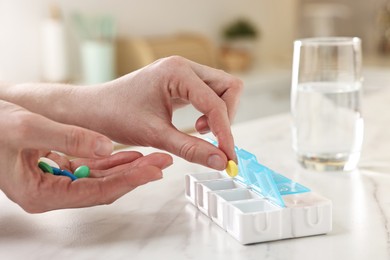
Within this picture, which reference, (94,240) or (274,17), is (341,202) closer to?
(94,240)

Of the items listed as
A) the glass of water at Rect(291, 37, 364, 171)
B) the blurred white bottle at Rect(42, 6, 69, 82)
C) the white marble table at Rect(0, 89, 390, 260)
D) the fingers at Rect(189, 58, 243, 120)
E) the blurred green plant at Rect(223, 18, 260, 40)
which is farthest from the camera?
the blurred green plant at Rect(223, 18, 260, 40)

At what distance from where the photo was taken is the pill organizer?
0.77 metres

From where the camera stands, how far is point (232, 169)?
87cm

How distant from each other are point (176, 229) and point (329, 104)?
1.34ft

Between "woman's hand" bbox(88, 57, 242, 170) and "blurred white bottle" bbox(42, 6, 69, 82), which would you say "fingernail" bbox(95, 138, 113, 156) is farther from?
"blurred white bottle" bbox(42, 6, 69, 82)

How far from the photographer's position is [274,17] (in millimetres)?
4039

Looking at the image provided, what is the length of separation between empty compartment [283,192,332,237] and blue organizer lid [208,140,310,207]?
0.02 m

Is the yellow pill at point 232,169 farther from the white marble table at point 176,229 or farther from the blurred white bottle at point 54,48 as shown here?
the blurred white bottle at point 54,48

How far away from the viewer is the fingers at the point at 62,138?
76cm

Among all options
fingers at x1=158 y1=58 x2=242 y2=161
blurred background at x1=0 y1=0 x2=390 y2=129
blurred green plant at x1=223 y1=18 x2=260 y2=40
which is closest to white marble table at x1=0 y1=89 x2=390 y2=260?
fingers at x1=158 y1=58 x2=242 y2=161

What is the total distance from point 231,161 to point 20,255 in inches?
11.4

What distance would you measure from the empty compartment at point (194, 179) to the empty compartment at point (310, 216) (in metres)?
0.16

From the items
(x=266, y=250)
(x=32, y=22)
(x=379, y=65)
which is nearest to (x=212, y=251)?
(x=266, y=250)

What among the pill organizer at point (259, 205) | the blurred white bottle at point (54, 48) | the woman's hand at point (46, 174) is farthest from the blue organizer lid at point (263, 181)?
the blurred white bottle at point (54, 48)
